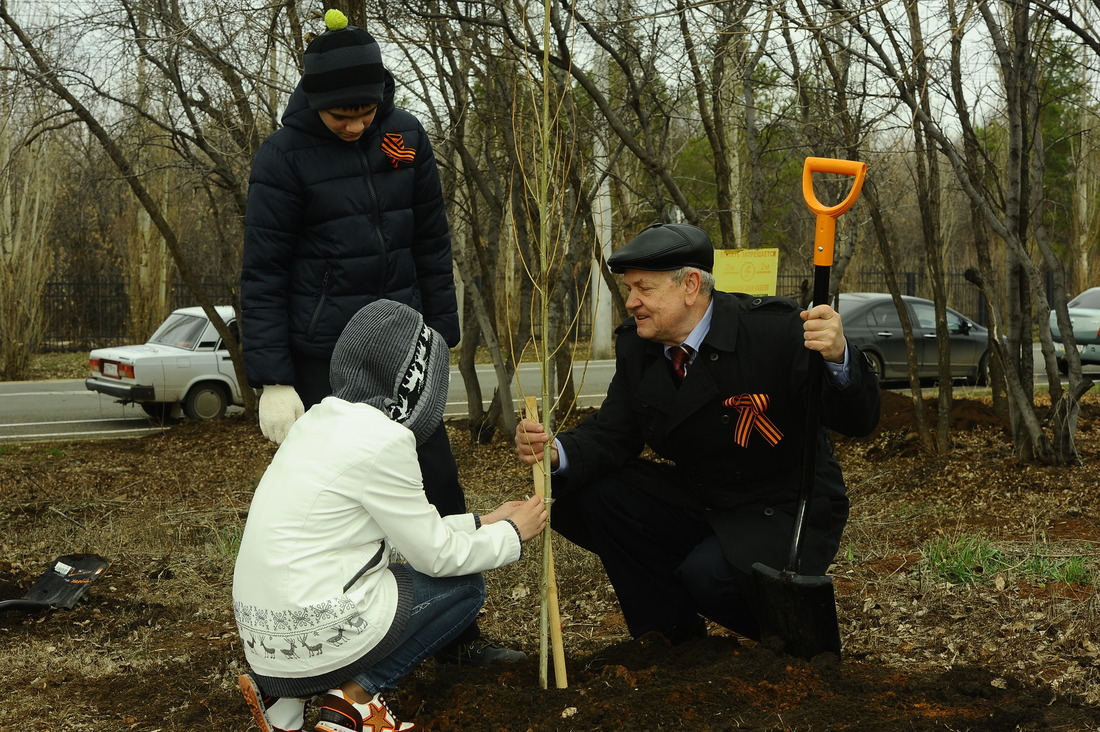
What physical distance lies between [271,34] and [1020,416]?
5.29 metres

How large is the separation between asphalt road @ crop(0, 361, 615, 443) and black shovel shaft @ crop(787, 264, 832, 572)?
6.43 meters

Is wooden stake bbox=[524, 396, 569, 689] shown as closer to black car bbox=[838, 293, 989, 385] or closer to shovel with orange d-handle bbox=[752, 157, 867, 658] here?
shovel with orange d-handle bbox=[752, 157, 867, 658]

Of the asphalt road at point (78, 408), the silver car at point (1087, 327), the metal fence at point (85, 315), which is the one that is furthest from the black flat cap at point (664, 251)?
the metal fence at point (85, 315)

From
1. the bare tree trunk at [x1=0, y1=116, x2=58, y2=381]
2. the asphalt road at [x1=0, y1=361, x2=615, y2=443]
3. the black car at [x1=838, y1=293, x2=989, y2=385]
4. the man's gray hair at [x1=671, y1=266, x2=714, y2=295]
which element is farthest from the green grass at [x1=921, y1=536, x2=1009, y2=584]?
the bare tree trunk at [x1=0, y1=116, x2=58, y2=381]

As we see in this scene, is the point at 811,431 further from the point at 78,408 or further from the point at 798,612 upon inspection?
the point at 78,408

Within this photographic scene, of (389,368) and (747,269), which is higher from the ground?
(747,269)

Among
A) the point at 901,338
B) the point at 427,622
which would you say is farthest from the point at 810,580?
the point at 901,338

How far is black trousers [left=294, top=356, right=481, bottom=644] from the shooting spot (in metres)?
3.37

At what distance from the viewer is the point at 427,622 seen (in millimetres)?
2758

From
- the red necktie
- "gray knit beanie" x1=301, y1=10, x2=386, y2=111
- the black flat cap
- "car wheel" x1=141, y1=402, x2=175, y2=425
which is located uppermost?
"gray knit beanie" x1=301, y1=10, x2=386, y2=111

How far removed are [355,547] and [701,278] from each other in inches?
49.8

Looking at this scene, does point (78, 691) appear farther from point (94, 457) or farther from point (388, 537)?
point (94, 457)

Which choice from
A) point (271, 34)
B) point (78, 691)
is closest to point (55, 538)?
point (78, 691)

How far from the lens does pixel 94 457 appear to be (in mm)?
8930
